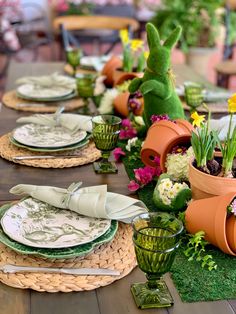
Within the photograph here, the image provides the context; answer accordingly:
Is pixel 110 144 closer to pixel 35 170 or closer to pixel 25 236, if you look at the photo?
pixel 35 170

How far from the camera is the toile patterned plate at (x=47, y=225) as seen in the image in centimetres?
100

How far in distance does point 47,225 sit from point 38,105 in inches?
37.3

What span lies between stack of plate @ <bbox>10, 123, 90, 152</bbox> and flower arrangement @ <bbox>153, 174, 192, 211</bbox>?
40 centimetres

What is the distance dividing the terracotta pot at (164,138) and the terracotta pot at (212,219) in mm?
255

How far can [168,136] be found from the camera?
1316mm

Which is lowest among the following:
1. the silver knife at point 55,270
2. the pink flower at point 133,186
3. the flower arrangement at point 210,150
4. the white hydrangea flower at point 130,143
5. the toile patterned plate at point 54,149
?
the white hydrangea flower at point 130,143

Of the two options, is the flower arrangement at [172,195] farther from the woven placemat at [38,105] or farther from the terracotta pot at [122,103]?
the woven placemat at [38,105]

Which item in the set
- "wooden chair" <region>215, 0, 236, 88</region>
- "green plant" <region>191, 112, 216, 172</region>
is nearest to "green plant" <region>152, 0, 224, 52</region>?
"wooden chair" <region>215, 0, 236, 88</region>

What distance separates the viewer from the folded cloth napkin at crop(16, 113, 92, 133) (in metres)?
1.62

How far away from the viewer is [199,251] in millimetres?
1021

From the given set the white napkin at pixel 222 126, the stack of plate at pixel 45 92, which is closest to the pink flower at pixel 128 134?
the white napkin at pixel 222 126

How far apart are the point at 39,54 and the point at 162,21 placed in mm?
2074

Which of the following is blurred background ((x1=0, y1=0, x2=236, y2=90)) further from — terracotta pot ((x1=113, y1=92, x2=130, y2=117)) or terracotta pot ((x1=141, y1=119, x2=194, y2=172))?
terracotta pot ((x1=141, y1=119, x2=194, y2=172))

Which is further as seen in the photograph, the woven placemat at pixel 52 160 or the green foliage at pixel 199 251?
the woven placemat at pixel 52 160
